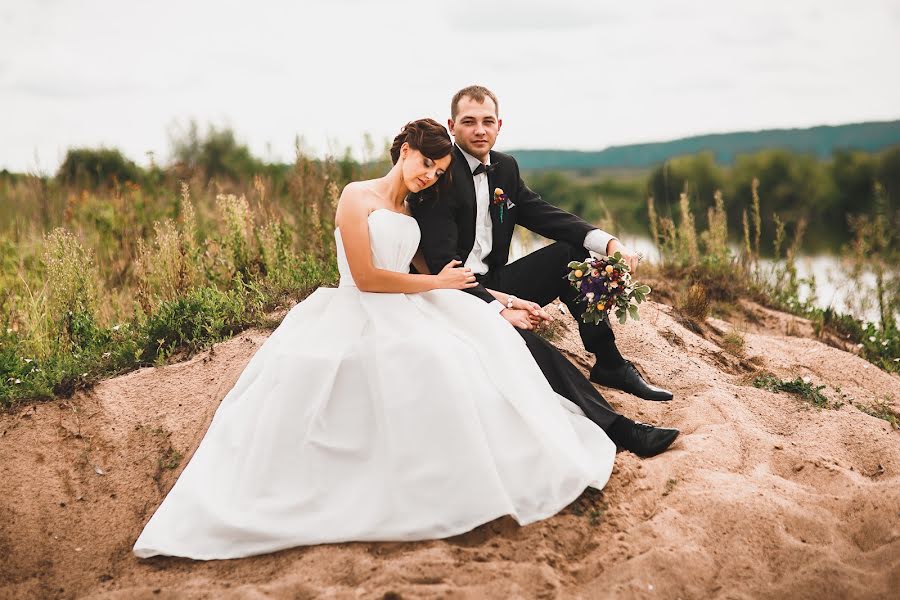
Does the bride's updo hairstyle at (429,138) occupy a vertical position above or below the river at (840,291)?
above

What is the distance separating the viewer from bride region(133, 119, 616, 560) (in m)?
3.02

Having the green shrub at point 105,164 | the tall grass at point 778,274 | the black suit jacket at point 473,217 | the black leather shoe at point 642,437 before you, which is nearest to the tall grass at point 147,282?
the black suit jacket at point 473,217

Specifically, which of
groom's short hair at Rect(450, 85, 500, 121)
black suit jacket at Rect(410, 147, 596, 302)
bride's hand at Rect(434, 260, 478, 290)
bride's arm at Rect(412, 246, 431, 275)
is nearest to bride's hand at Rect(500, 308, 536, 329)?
black suit jacket at Rect(410, 147, 596, 302)

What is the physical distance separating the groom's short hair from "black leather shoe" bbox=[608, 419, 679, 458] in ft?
6.29

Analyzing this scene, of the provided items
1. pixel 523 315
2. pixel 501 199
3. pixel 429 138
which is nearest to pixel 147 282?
pixel 501 199

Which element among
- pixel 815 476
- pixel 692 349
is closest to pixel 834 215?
pixel 692 349

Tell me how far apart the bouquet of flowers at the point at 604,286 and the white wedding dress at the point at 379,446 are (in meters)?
0.70

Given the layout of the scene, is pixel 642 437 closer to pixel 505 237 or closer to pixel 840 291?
pixel 505 237

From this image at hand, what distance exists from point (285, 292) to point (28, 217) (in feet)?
16.2

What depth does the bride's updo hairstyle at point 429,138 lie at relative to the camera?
3.50 m

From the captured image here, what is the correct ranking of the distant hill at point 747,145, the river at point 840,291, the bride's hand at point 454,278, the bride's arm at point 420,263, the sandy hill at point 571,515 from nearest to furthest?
the sandy hill at point 571,515 → the bride's hand at point 454,278 → the bride's arm at point 420,263 → the river at point 840,291 → the distant hill at point 747,145

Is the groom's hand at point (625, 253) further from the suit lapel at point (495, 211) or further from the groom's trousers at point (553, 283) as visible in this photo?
the suit lapel at point (495, 211)

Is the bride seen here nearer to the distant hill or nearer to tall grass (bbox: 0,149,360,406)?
tall grass (bbox: 0,149,360,406)

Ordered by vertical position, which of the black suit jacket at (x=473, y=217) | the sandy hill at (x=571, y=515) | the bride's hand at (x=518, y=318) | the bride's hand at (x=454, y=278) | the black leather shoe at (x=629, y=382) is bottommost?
Answer: the sandy hill at (x=571, y=515)
